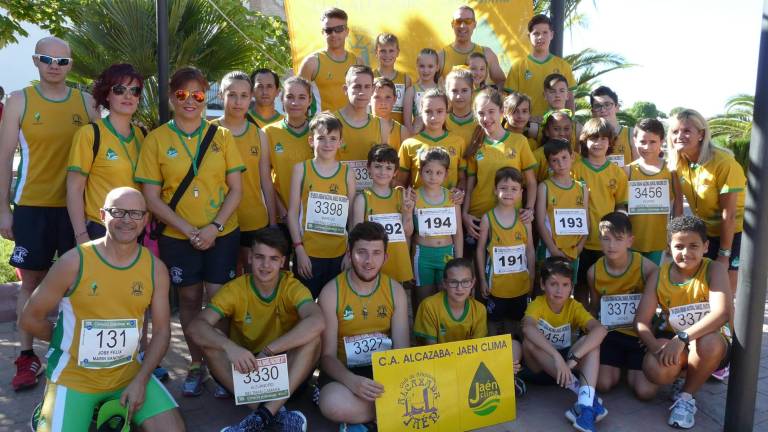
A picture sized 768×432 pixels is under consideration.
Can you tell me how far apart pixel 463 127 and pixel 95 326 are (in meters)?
3.22

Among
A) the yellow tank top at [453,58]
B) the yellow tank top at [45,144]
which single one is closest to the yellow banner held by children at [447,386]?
the yellow tank top at [45,144]

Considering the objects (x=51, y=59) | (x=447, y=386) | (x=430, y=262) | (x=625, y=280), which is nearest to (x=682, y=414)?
(x=625, y=280)

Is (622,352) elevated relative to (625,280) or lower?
lower

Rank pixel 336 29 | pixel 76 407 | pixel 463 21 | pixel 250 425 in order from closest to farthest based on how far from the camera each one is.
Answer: pixel 76 407 → pixel 250 425 → pixel 336 29 → pixel 463 21

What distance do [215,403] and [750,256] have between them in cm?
347

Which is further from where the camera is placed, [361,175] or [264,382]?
[361,175]

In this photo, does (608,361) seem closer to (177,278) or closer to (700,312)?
(700,312)

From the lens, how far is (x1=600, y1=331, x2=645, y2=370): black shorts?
4.44 metres

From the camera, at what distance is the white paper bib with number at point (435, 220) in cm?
463

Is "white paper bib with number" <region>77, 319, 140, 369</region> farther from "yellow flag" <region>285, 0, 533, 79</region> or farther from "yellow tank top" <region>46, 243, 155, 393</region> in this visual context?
"yellow flag" <region>285, 0, 533, 79</region>

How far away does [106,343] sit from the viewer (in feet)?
11.2

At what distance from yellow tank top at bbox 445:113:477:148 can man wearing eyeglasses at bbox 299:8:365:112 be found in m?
1.23

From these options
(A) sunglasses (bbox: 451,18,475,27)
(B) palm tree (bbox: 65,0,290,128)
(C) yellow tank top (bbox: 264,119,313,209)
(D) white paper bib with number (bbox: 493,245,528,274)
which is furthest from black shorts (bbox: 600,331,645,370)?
(B) palm tree (bbox: 65,0,290,128)

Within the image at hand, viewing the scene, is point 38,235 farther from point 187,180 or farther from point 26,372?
point 187,180
